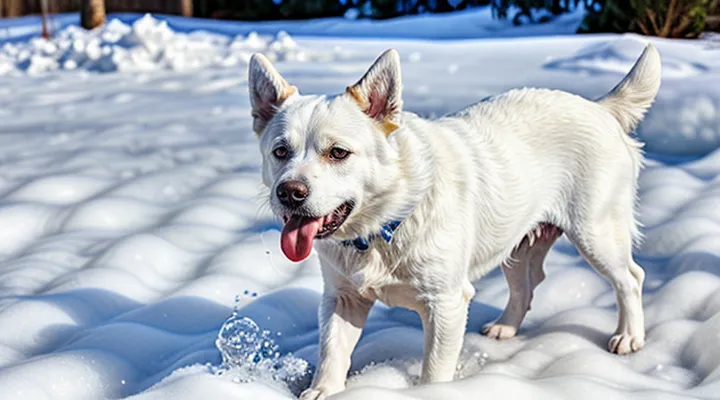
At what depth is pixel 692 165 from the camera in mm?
6090

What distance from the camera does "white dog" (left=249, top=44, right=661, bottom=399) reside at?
3016 mm

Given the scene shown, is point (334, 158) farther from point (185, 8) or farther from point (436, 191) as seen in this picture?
point (185, 8)

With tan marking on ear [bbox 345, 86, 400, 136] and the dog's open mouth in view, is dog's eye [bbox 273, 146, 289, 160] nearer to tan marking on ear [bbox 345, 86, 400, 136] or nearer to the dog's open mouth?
the dog's open mouth

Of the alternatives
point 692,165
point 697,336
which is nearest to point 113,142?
point 692,165

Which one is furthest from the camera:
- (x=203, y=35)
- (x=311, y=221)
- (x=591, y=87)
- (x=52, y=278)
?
(x=203, y=35)

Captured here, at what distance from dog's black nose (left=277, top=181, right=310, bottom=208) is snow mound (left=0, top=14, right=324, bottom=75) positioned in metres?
8.41

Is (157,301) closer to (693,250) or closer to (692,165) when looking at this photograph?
(693,250)

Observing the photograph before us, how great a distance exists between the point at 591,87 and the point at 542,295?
3619mm

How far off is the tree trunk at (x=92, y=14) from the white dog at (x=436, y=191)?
40.5ft

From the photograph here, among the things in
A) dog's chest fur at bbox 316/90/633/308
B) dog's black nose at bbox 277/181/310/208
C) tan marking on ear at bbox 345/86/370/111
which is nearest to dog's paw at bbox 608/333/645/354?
dog's chest fur at bbox 316/90/633/308

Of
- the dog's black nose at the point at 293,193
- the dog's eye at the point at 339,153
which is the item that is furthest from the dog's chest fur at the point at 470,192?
the dog's black nose at the point at 293,193

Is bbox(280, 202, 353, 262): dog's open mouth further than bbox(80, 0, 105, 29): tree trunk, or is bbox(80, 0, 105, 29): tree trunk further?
bbox(80, 0, 105, 29): tree trunk

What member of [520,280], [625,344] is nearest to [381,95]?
[520,280]

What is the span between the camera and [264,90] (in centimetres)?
324
